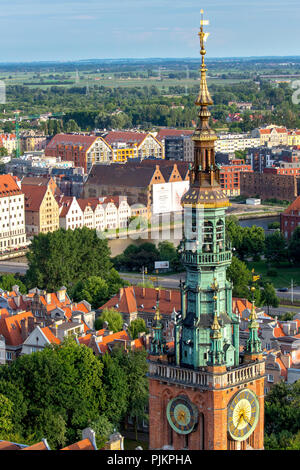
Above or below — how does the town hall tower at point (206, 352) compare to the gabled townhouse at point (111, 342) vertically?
above

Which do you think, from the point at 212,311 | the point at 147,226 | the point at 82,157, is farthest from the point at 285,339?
the point at 82,157

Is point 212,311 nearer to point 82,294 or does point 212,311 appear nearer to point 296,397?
point 296,397

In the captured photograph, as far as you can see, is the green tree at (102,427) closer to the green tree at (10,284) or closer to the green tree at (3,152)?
the green tree at (10,284)

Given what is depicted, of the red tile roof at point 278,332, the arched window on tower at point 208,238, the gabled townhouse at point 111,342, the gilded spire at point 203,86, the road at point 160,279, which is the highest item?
the gilded spire at point 203,86

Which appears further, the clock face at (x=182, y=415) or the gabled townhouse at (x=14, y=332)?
the gabled townhouse at (x=14, y=332)

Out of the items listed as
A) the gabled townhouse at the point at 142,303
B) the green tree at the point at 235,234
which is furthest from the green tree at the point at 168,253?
the gabled townhouse at the point at 142,303

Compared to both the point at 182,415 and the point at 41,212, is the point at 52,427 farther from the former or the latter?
the point at 41,212

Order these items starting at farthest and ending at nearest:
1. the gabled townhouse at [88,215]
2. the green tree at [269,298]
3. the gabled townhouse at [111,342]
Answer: the gabled townhouse at [88,215], the green tree at [269,298], the gabled townhouse at [111,342]
